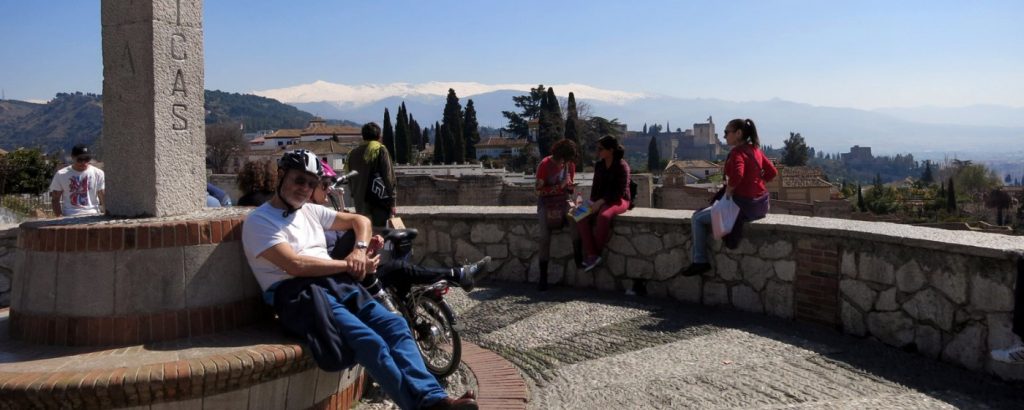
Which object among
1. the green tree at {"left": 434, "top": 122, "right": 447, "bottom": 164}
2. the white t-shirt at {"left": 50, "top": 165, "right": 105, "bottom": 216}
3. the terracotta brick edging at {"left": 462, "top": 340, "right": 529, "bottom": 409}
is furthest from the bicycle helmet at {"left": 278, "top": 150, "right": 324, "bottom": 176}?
the green tree at {"left": 434, "top": 122, "right": 447, "bottom": 164}

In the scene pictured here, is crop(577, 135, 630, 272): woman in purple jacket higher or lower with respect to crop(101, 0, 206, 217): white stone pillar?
lower

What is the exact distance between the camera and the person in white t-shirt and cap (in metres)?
6.81

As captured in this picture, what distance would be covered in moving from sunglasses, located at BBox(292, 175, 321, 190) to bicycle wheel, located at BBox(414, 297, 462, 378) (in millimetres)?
1008

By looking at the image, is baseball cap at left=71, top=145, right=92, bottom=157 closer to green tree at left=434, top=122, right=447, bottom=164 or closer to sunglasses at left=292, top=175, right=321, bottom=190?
sunglasses at left=292, top=175, right=321, bottom=190

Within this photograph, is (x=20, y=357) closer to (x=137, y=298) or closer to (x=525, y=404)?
(x=137, y=298)

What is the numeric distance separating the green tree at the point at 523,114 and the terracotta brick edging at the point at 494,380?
80.2 meters

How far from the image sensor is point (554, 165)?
7.25 meters

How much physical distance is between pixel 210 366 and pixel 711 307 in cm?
430

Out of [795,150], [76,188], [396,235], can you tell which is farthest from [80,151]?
[795,150]

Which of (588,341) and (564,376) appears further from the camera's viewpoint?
(588,341)

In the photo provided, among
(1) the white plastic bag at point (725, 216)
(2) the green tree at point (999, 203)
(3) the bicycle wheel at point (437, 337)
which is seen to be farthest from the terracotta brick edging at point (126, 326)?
(2) the green tree at point (999, 203)

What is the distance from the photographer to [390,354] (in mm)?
3352

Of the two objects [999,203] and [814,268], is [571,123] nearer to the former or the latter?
[999,203]

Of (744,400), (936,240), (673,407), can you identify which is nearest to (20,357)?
(673,407)
